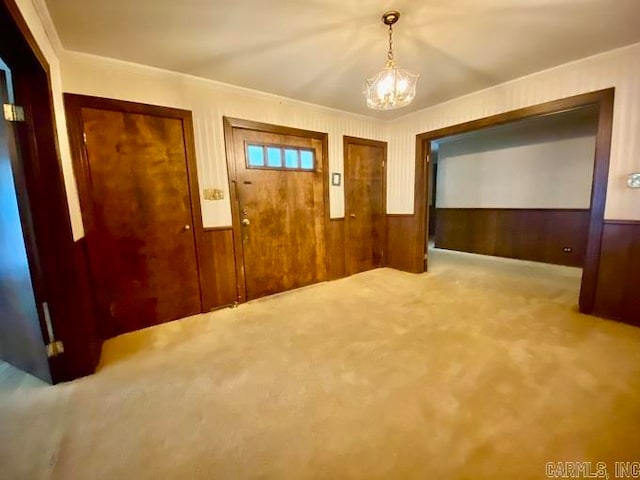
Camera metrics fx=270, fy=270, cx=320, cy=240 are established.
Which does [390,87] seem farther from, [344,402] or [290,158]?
[344,402]

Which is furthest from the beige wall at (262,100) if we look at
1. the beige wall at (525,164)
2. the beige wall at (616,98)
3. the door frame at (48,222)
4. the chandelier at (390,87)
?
the beige wall at (525,164)

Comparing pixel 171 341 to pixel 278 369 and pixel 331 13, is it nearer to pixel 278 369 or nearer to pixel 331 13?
pixel 278 369

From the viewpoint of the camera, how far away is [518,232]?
196 inches

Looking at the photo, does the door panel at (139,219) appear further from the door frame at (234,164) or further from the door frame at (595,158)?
the door frame at (595,158)

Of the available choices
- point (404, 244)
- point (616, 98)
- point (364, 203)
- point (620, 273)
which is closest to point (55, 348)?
point (364, 203)

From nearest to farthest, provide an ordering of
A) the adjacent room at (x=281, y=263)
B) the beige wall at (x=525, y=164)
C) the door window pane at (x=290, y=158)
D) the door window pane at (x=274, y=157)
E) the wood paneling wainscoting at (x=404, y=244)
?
the adjacent room at (x=281, y=263) < the door window pane at (x=274, y=157) < the door window pane at (x=290, y=158) < the wood paneling wainscoting at (x=404, y=244) < the beige wall at (x=525, y=164)

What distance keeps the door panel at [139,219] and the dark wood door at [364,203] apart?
216cm

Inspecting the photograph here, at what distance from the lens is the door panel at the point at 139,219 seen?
2.31 m

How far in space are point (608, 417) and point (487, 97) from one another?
3.16 m

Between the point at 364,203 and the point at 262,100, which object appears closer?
the point at 262,100

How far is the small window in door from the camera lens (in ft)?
10.2

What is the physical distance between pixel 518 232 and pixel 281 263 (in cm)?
445

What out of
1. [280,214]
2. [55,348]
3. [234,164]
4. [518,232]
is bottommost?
[55,348]

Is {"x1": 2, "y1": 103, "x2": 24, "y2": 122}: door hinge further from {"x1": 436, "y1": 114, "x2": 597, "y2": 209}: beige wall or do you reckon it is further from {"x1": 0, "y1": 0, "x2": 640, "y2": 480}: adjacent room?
{"x1": 436, "y1": 114, "x2": 597, "y2": 209}: beige wall
